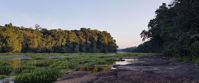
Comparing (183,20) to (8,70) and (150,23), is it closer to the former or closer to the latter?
(8,70)

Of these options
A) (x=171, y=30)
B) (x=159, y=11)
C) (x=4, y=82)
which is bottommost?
(x=4, y=82)

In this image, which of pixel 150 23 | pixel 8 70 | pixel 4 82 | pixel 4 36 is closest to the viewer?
pixel 4 82

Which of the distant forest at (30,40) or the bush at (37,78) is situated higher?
the distant forest at (30,40)

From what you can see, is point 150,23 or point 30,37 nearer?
point 150,23

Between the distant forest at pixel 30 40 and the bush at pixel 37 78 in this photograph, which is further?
the distant forest at pixel 30 40

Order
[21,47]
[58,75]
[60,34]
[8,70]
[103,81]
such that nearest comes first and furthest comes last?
[103,81]
[58,75]
[8,70]
[21,47]
[60,34]

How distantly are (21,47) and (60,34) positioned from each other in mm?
36032

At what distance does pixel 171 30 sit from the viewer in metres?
89.4

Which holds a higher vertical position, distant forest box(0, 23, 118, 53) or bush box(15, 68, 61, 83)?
distant forest box(0, 23, 118, 53)

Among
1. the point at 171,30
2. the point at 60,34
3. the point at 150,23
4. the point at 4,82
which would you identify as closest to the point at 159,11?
the point at 150,23

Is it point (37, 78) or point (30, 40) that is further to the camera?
point (30, 40)

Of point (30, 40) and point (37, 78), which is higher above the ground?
point (30, 40)

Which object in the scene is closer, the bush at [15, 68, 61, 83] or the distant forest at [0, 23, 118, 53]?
the bush at [15, 68, 61, 83]

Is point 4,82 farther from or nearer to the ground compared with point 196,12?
nearer to the ground
